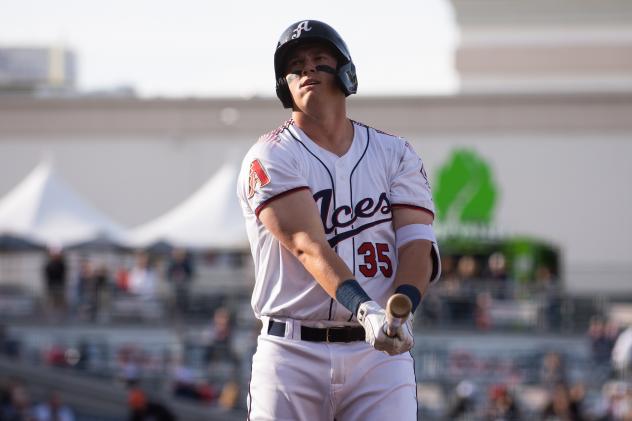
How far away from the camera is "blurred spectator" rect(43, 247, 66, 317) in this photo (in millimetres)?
23609

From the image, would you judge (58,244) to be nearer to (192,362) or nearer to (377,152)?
(192,362)

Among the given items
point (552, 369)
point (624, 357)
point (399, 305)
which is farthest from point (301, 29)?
point (552, 369)

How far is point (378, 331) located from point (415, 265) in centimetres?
55

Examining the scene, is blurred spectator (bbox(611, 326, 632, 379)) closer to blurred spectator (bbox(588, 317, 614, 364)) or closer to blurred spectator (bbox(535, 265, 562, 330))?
blurred spectator (bbox(588, 317, 614, 364))

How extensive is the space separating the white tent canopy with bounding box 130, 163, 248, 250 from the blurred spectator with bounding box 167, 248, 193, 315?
1.48 ft

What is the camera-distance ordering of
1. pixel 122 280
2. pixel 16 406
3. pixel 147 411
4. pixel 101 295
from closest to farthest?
pixel 147 411, pixel 16 406, pixel 101 295, pixel 122 280

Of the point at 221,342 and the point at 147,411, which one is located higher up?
the point at 221,342

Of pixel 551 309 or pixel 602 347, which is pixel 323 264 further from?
pixel 551 309

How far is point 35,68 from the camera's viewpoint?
159 ft

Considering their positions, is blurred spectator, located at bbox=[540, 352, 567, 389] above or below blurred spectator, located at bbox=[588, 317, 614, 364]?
→ below

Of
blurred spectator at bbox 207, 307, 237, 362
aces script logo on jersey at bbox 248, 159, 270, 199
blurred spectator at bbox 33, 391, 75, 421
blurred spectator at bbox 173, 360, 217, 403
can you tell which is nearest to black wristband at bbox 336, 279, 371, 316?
aces script logo on jersey at bbox 248, 159, 270, 199

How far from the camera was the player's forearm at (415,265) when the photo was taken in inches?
213

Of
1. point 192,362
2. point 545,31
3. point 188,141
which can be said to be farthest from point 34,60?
point 192,362

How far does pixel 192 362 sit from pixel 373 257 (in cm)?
1513
